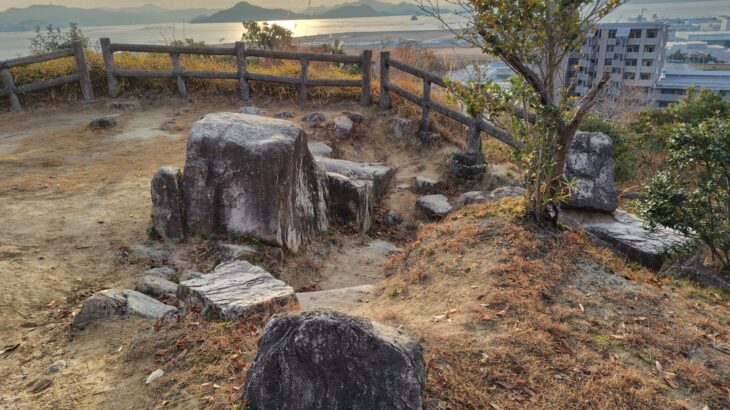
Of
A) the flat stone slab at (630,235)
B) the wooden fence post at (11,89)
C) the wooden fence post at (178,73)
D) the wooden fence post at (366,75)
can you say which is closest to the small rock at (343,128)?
the wooden fence post at (366,75)

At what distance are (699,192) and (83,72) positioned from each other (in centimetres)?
1371

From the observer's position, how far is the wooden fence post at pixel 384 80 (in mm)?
11670

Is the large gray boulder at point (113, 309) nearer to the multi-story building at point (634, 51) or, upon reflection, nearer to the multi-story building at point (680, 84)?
the multi-story building at point (634, 51)

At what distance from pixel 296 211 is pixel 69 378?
3458 mm

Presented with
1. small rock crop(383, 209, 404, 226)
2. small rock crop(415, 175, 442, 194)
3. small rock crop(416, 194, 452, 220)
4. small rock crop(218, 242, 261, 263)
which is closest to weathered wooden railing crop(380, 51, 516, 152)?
small rock crop(415, 175, 442, 194)

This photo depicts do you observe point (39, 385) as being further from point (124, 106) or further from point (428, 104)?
point (124, 106)

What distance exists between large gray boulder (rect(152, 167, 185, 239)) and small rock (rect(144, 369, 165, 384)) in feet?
9.71

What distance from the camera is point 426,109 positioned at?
11.0 meters

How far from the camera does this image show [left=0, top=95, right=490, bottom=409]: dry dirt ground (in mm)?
3885

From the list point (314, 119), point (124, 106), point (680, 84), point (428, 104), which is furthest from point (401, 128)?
point (680, 84)

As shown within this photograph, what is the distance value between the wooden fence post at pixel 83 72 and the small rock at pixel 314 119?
6092mm

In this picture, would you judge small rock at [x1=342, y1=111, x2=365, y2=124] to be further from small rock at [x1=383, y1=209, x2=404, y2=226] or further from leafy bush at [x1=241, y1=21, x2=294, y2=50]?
leafy bush at [x1=241, y1=21, x2=294, y2=50]

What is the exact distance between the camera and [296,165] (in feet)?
21.8

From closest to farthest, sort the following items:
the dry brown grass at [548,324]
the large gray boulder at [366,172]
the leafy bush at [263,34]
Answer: the dry brown grass at [548,324] < the large gray boulder at [366,172] < the leafy bush at [263,34]
